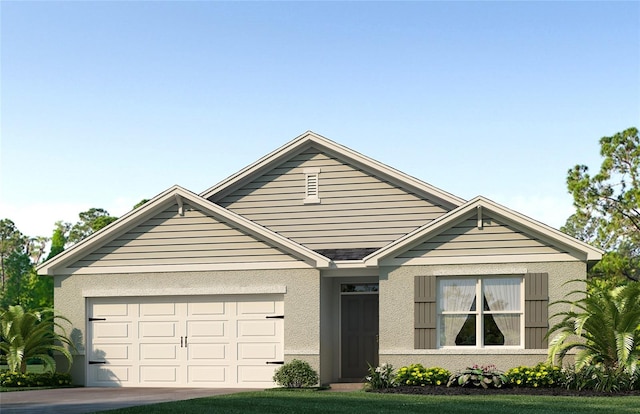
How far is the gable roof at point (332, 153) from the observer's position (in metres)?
23.7

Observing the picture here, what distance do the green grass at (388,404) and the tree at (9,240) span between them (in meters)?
62.1

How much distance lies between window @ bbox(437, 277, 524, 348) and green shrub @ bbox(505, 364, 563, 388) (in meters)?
0.92

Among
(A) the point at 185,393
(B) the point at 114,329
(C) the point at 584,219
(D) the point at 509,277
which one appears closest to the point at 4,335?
(B) the point at 114,329

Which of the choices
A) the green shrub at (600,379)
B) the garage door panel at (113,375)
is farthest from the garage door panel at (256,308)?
the green shrub at (600,379)

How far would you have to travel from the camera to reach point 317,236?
24250 mm

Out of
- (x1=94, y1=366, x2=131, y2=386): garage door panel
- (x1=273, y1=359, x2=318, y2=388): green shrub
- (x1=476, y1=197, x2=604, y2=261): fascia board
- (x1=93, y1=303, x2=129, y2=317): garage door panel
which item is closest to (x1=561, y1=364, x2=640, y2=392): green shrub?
(x1=476, y1=197, x2=604, y2=261): fascia board

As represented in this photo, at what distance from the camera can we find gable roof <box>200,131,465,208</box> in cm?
2373

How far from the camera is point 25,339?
22.3 m

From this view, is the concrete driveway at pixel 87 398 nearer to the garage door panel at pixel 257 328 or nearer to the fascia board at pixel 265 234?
the garage door panel at pixel 257 328

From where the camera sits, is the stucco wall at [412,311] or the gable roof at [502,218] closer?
the gable roof at [502,218]

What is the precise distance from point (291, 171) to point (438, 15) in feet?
20.0

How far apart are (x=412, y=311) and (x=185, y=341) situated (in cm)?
579

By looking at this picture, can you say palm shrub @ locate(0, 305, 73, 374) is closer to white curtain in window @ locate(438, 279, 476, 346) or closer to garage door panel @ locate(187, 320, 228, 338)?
garage door panel @ locate(187, 320, 228, 338)

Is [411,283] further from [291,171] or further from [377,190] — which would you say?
[291,171]
